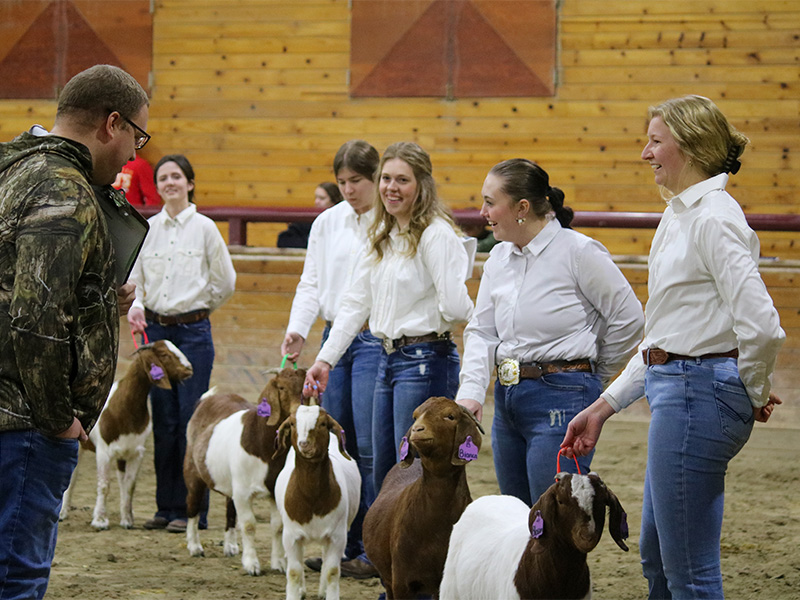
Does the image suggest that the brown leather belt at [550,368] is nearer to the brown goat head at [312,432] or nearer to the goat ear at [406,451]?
the goat ear at [406,451]

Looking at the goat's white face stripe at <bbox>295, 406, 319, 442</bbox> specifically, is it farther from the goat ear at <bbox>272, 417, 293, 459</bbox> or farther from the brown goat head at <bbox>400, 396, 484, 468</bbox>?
the brown goat head at <bbox>400, 396, 484, 468</bbox>

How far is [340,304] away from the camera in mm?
5031

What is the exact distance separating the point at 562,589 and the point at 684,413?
2.24 ft

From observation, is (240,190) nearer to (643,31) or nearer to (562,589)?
(643,31)

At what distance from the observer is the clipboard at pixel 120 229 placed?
2.72 m

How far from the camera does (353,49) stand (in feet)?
35.9

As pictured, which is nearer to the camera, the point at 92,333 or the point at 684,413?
the point at 92,333

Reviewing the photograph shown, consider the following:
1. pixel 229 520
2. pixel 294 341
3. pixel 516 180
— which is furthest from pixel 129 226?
pixel 229 520

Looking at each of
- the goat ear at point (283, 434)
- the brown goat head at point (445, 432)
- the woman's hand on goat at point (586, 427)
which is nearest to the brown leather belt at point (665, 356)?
the woman's hand on goat at point (586, 427)

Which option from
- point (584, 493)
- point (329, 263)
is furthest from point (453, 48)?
point (584, 493)

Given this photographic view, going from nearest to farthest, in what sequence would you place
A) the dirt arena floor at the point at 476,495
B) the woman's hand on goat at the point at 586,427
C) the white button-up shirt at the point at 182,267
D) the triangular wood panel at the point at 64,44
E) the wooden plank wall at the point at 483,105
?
1. the woman's hand on goat at the point at 586,427
2. the dirt arena floor at the point at 476,495
3. the white button-up shirt at the point at 182,267
4. the wooden plank wall at the point at 483,105
5. the triangular wood panel at the point at 64,44

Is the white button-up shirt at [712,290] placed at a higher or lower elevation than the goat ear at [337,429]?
higher

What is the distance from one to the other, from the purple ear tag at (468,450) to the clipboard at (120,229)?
137 centimetres

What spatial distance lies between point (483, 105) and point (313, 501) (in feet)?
22.5
